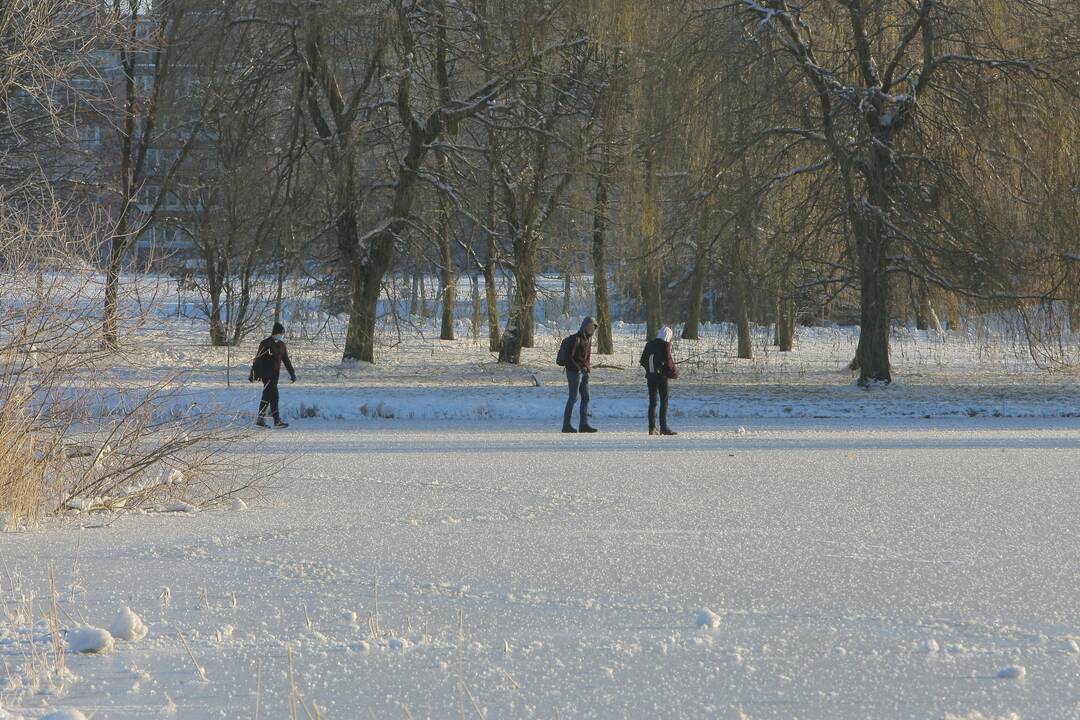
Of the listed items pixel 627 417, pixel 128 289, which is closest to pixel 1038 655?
pixel 128 289

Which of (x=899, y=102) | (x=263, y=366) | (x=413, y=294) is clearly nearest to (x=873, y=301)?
(x=899, y=102)

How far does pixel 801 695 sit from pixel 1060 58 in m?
20.3

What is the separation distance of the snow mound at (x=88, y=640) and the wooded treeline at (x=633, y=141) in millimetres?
14724

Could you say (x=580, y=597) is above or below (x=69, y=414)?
below

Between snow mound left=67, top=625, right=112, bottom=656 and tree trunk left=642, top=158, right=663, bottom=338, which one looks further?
tree trunk left=642, top=158, right=663, bottom=338

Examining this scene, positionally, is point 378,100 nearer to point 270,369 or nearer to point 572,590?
point 270,369

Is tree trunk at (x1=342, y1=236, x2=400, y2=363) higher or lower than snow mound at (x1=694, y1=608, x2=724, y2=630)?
higher

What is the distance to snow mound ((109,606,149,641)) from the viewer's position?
5.74 meters

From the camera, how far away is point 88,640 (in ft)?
18.2

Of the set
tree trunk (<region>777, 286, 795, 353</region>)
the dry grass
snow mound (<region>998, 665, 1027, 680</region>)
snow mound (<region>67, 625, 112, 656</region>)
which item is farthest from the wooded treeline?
snow mound (<region>998, 665, 1027, 680</region>)

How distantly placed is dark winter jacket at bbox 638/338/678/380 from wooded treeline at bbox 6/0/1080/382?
22.2 feet

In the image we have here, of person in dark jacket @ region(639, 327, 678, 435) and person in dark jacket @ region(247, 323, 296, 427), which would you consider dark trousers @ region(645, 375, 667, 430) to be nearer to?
person in dark jacket @ region(639, 327, 678, 435)

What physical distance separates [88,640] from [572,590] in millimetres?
2599

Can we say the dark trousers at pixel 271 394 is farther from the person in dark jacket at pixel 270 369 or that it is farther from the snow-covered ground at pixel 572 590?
the snow-covered ground at pixel 572 590
